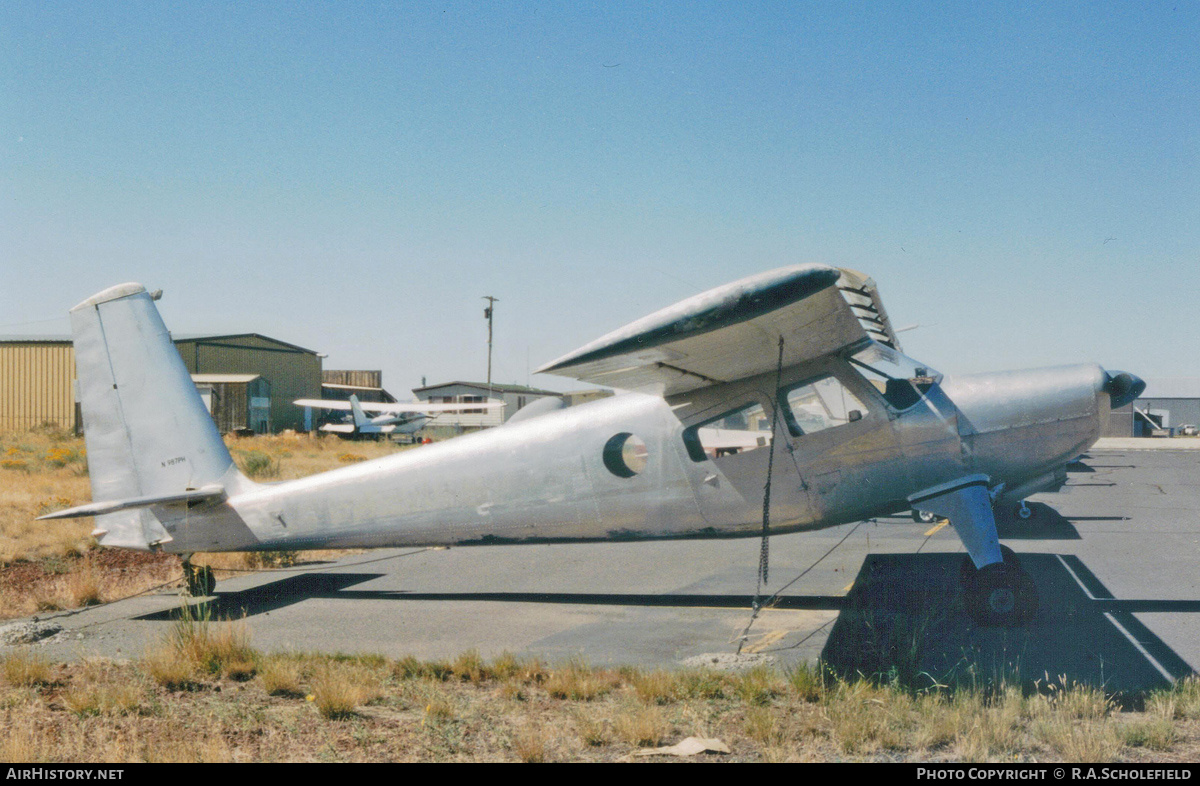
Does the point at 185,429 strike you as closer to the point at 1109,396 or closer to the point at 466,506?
the point at 466,506

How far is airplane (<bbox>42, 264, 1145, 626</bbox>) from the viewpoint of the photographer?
6.70 m

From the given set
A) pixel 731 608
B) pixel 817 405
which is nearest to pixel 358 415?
pixel 731 608

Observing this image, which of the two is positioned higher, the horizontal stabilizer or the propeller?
the propeller

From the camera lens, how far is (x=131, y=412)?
8.36 m

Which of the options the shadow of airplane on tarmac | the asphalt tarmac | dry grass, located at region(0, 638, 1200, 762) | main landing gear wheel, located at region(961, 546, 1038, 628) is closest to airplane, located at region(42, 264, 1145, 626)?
main landing gear wheel, located at region(961, 546, 1038, 628)

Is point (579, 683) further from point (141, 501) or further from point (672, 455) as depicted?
point (141, 501)

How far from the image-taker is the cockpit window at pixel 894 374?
22.9 feet

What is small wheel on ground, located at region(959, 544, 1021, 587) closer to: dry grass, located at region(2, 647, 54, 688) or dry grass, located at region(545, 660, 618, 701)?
dry grass, located at region(545, 660, 618, 701)

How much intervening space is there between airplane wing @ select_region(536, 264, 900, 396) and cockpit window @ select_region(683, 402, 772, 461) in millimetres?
344

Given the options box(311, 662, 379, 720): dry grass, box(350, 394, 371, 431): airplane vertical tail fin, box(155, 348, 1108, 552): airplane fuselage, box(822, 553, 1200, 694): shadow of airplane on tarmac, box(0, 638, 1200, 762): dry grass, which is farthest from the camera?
box(350, 394, 371, 431): airplane vertical tail fin

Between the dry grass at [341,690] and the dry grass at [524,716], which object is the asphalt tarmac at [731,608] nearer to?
the dry grass at [524,716]

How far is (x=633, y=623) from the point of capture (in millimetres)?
7453

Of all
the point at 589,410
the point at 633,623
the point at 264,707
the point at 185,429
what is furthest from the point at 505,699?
the point at 185,429

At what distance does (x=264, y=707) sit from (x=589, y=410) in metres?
3.81
